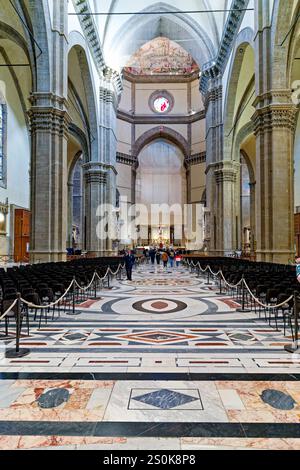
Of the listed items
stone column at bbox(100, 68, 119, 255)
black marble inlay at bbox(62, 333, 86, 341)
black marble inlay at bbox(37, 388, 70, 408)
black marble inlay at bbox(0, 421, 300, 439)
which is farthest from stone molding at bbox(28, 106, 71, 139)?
black marble inlay at bbox(0, 421, 300, 439)

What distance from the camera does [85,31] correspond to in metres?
19.5

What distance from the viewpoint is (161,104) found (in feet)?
132

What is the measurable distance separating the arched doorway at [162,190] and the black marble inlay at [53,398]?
1473 inches

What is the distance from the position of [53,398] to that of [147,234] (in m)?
37.8

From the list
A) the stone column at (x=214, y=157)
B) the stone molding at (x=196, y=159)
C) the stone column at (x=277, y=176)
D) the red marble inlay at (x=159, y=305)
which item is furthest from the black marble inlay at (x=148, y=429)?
the stone molding at (x=196, y=159)

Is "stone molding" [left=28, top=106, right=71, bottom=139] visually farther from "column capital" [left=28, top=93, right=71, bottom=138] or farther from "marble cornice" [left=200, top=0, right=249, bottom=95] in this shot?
"marble cornice" [left=200, top=0, right=249, bottom=95]

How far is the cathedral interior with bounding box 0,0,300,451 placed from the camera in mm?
2926

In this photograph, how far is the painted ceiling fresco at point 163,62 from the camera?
3749cm

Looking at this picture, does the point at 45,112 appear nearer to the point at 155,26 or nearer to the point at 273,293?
the point at 273,293

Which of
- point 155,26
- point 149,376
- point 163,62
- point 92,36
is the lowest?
point 149,376

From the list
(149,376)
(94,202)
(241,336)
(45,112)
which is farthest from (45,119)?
(149,376)

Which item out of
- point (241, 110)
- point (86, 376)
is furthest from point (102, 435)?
point (241, 110)
